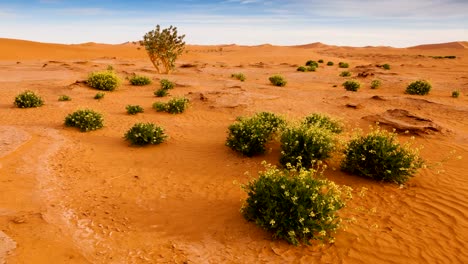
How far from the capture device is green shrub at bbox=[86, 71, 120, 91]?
58.3ft

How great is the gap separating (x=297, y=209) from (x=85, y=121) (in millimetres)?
7996

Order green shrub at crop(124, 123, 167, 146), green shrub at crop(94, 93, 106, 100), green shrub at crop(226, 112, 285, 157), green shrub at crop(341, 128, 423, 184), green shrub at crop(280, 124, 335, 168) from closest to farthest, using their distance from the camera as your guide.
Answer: green shrub at crop(341, 128, 423, 184) < green shrub at crop(280, 124, 335, 168) < green shrub at crop(226, 112, 285, 157) < green shrub at crop(124, 123, 167, 146) < green shrub at crop(94, 93, 106, 100)

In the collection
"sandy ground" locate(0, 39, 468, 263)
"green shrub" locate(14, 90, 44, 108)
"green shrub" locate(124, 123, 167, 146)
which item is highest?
"green shrub" locate(14, 90, 44, 108)

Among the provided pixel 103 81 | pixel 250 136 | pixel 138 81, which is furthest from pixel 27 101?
pixel 250 136

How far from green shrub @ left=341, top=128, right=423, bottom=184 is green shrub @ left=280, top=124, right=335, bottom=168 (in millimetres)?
505

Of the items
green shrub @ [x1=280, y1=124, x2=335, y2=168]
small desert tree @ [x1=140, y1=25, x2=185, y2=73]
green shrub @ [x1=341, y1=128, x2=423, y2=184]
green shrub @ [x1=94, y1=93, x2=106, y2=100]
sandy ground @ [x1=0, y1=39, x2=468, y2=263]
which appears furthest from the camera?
small desert tree @ [x1=140, y1=25, x2=185, y2=73]

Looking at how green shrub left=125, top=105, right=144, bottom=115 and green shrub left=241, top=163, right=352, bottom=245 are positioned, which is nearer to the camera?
green shrub left=241, top=163, right=352, bottom=245

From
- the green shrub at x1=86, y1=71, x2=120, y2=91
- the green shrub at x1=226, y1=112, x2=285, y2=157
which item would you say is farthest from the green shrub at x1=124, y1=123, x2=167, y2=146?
the green shrub at x1=86, y1=71, x2=120, y2=91

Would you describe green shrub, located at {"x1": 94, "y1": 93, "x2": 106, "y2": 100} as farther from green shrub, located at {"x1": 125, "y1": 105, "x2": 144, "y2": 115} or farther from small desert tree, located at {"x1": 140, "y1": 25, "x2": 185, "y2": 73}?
small desert tree, located at {"x1": 140, "y1": 25, "x2": 185, "y2": 73}

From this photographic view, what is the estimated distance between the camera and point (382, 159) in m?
7.07

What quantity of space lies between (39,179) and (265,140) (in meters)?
5.10

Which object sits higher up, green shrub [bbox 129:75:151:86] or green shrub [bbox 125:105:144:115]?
green shrub [bbox 129:75:151:86]

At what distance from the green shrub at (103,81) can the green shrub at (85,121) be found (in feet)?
23.4

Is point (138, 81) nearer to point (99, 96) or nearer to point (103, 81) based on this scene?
point (103, 81)
